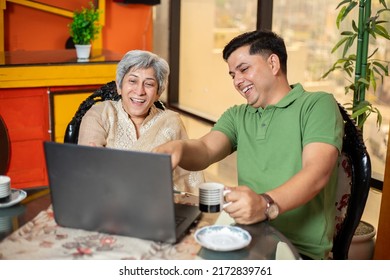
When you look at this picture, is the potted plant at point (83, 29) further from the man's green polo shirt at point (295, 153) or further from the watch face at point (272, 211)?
the watch face at point (272, 211)

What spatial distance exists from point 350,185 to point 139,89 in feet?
2.58

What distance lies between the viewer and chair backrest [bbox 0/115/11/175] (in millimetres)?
3189

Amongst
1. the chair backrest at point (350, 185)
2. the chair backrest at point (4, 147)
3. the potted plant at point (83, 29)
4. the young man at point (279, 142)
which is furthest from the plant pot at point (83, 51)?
the chair backrest at point (350, 185)

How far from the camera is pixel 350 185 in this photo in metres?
1.75

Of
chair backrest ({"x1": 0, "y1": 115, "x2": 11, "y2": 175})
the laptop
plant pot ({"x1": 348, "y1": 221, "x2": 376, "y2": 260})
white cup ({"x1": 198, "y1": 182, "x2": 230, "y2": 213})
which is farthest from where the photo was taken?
chair backrest ({"x1": 0, "y1": 115, "x2": 11, "y2": 175})

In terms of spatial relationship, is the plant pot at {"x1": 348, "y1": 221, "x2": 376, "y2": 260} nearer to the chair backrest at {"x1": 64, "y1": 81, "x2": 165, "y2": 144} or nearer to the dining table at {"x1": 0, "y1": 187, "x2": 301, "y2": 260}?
the chair backrest at {"x1": 64, "y1": 81, "x2": 165, "y2": 144}

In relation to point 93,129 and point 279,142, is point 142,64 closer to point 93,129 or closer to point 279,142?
point 93,129

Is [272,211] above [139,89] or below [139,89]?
below

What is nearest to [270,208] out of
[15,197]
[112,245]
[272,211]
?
[272,211]

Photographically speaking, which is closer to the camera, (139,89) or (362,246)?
(139,89)

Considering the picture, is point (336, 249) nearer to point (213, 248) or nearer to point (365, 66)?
point (213, 248)

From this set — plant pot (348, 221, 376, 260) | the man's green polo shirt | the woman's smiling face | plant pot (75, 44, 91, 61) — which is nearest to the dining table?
the man's green polo shirt

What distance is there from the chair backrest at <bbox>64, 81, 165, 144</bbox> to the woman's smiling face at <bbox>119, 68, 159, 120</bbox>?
12 cm
